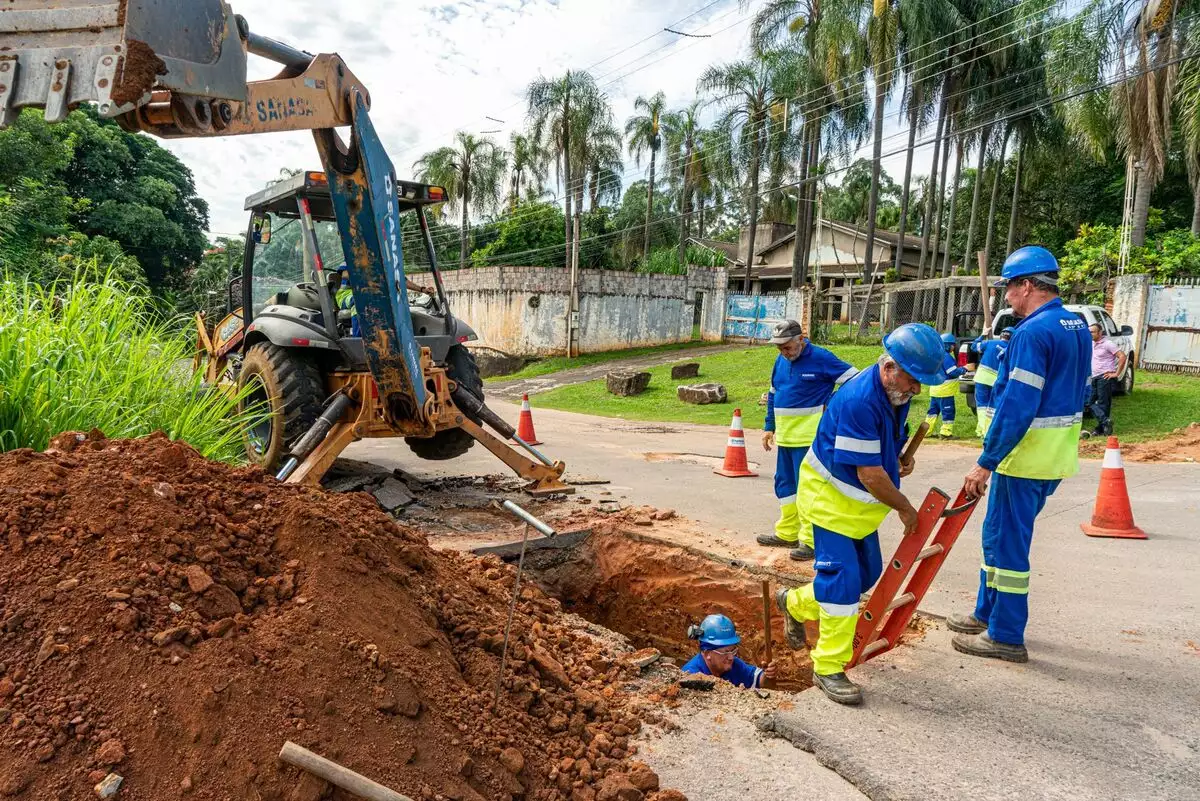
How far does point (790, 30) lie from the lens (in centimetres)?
2823

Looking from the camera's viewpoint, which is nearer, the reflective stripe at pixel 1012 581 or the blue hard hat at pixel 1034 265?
the reflective stripe at pixel 1012 581

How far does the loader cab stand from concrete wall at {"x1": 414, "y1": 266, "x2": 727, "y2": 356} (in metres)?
17.2

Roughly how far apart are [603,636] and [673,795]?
1672 mm

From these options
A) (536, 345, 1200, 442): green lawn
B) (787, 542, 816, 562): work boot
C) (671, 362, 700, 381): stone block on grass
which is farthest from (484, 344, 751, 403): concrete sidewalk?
(787, 542, 816, 562): work boot

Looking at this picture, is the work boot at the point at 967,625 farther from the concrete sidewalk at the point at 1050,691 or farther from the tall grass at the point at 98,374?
the tall grass at the point at 98,374

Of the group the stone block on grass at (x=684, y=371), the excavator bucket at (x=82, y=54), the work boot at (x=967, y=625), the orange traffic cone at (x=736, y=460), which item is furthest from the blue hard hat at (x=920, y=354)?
the stone block on grass at (x=684, y=371)

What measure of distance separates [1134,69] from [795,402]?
1657cm

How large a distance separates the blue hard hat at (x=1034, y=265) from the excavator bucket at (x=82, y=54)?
12.2 feet

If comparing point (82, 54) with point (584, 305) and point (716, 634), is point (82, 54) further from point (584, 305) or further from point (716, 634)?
point (584, 305)

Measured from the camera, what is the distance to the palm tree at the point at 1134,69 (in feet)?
54.0

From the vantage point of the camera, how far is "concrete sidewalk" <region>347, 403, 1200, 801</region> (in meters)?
2.78

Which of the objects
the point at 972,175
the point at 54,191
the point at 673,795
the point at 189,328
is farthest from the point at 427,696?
the point at 972,175

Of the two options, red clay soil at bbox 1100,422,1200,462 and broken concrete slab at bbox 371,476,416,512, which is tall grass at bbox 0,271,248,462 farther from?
red clay soil at bbox 1100,422,1200,462

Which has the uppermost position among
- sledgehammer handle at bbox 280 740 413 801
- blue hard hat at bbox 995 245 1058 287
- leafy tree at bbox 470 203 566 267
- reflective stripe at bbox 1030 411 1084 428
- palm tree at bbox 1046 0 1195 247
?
palm tree at bbox 1046 0 1195 247
